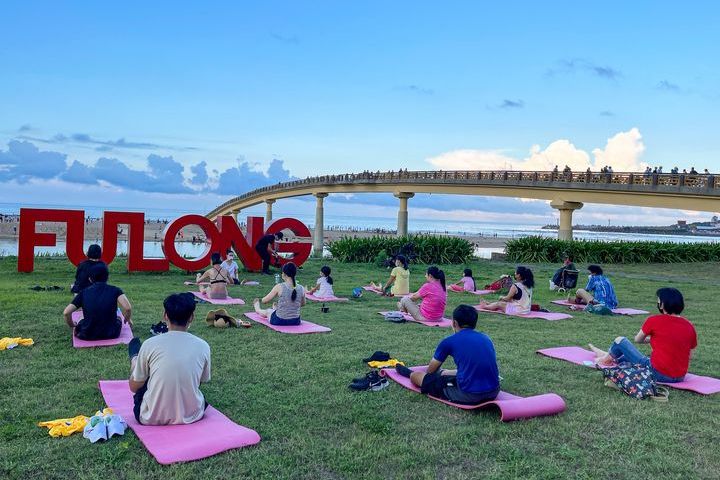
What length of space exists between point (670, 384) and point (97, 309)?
25.8 feet

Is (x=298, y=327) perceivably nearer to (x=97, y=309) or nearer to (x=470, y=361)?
(x=97, y=309)

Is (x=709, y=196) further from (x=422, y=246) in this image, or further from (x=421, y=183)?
(x=421, y=183)

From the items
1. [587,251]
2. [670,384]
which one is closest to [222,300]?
[670,384]

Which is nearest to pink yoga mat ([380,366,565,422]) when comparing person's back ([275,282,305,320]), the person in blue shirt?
person's back ([275,282,305,320])

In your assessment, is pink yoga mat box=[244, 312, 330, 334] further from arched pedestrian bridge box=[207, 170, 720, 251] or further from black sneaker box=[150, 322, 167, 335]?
arched pedestrian bridge box=[207, 170, 720, 251]

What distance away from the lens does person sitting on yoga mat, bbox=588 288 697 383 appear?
23.0 ft

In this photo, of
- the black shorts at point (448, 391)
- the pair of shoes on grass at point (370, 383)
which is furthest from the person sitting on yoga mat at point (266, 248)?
the black shorts at point (448, 391)

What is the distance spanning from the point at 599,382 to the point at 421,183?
42.4 meters

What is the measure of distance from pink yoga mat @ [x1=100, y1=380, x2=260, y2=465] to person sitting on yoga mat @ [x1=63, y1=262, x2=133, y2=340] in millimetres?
3021

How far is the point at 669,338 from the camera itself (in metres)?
7.06

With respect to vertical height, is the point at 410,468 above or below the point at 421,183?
below

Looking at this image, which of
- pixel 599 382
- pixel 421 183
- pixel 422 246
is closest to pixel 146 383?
pixel 599 382

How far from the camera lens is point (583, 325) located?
11828mm

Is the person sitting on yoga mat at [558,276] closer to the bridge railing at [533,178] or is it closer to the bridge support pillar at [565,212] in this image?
the bridge railing at [533,178]
